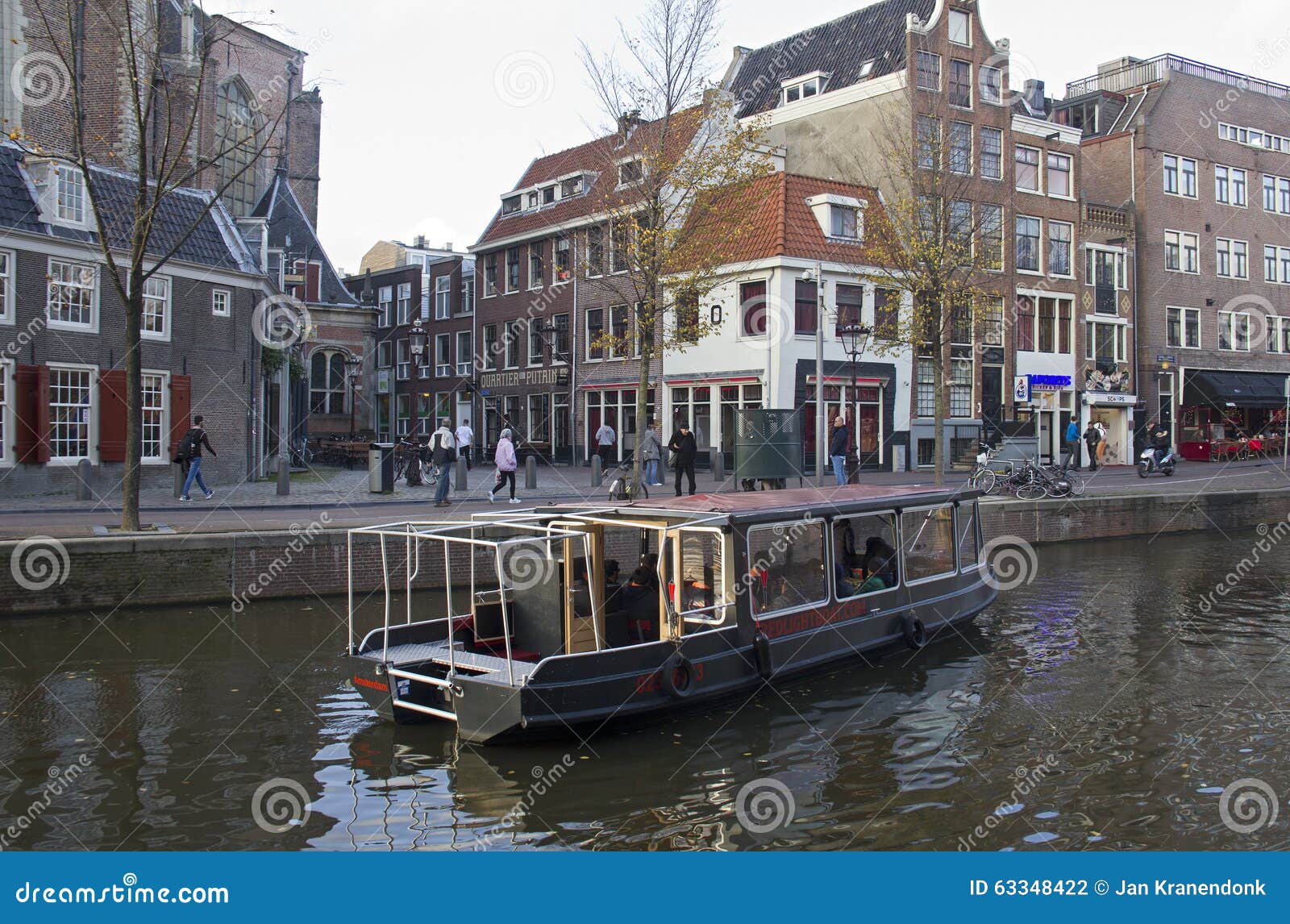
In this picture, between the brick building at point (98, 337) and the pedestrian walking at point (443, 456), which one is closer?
the pedestrian walking at point (443, 456)

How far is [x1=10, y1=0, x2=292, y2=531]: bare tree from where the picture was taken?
51.4 ft

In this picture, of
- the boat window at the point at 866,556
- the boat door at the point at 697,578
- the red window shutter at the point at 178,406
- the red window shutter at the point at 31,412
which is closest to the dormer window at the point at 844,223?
the red window shutter at the point at 178,406

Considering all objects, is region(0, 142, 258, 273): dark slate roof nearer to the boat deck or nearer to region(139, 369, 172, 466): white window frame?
region(139, 369, 172, 466): white window frame

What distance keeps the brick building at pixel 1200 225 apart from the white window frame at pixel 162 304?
32.9m

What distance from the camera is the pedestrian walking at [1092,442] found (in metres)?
35.4

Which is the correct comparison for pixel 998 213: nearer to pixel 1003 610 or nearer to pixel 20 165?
pixel 1003 610

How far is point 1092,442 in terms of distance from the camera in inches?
1431

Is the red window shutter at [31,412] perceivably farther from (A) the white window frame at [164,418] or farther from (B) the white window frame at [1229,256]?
(B) the white window frame at [1229,256]

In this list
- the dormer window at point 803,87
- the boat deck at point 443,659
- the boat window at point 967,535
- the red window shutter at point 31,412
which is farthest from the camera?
the dormer window at point 803,87

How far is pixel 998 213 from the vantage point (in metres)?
35.3

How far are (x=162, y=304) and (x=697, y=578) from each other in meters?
19.3

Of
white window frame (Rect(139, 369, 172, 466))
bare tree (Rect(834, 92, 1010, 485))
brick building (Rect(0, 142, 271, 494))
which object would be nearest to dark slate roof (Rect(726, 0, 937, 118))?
bare tree (Rect(834, 92, 1010, 485))

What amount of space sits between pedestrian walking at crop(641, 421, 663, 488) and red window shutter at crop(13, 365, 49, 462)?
12.5 meters

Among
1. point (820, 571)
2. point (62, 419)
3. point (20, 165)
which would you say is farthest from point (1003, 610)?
point (20, 165)
